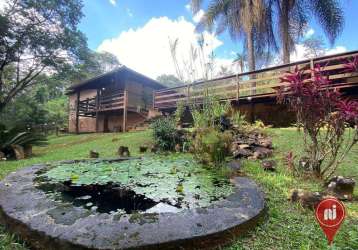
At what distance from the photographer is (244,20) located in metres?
12.8

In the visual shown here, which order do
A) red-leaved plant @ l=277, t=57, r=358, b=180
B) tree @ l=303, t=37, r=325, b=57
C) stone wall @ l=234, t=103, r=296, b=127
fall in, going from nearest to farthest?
red-leaved plant @ l=277, t=57, r=358, b=180
stone wall @ l=234, t=103, r=296, b=127
tree @ l=303, t=37, r=325, b=57

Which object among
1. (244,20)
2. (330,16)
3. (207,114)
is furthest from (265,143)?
(330,16)

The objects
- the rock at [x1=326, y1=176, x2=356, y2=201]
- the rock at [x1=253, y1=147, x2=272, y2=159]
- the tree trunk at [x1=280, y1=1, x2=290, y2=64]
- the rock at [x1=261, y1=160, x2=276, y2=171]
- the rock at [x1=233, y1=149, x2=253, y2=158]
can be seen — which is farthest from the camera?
the tree trunk at [x1=280, y1=1, x2=290, y2=64]

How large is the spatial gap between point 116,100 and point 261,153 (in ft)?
36.8

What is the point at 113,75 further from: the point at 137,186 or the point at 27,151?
the point at 137,186

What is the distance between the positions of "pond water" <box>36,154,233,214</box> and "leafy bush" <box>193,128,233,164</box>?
7.4 inches

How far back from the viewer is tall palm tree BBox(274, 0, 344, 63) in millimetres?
12062

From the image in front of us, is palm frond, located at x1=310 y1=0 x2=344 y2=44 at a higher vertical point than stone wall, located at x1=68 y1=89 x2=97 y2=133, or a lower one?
higher

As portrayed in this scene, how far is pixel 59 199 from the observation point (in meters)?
2.36

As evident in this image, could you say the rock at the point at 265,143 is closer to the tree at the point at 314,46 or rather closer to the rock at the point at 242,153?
the rock at the point at 242,153

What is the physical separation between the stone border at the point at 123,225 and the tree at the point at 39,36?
1267cm

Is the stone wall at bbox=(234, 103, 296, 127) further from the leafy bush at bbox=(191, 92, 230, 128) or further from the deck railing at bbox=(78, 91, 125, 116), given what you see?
the deck railing at bbox=(78, 91, 125, 116)

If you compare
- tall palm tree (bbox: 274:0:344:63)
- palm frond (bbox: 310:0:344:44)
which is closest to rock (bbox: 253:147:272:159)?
tall palm tree (bbox: 274:0:344:63)

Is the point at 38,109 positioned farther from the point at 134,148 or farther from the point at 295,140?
the point at 295,140
